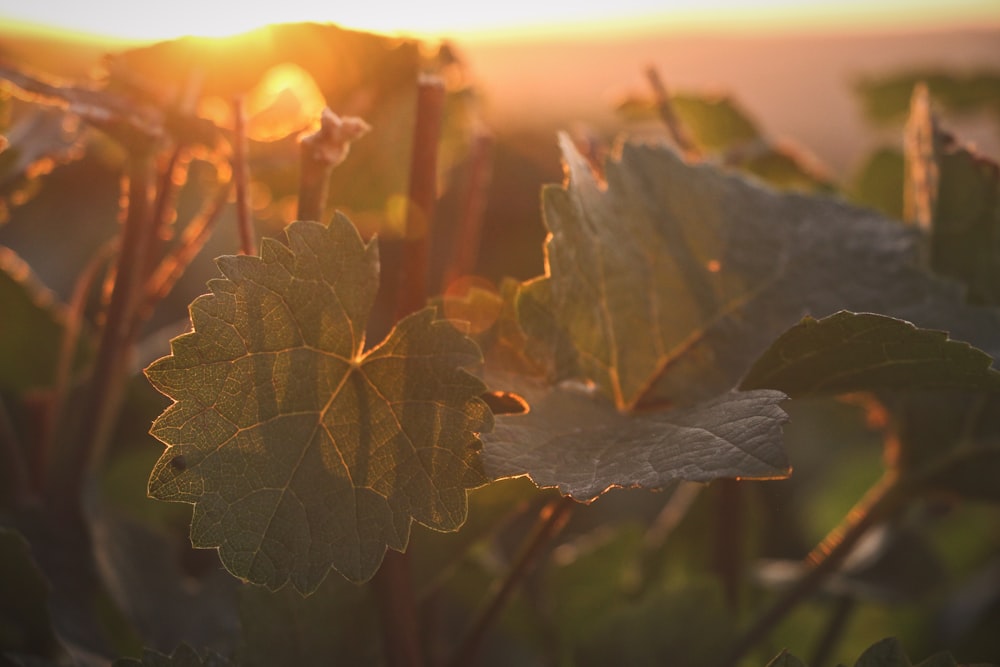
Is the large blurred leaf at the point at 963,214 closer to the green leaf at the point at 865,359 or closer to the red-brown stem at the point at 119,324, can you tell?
the green leaf at the point at 865,359

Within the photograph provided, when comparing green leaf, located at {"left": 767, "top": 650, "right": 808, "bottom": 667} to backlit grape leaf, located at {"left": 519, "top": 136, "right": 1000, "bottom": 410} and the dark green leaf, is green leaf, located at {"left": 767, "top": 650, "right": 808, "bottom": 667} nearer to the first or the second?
backlit grape leaf, located at {"left": 519, "top": 136, "right": 1000, "bottom": 410}

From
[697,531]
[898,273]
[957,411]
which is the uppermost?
[898,273]

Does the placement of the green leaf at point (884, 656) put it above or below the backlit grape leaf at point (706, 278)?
below

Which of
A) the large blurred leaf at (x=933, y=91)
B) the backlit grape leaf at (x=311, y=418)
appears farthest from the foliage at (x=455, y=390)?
the large blurred leaf at (x=933, y=91)

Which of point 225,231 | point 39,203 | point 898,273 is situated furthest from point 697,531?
point 39,203

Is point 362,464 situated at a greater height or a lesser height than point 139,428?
greater

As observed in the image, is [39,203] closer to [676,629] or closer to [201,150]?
[201,150]
